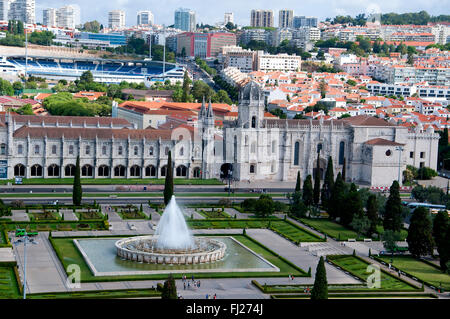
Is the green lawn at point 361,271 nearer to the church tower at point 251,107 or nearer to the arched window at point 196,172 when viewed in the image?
the arched window at point 196,172

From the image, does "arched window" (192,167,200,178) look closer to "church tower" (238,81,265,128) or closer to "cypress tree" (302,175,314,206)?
"church tower" (238,81,265,128)

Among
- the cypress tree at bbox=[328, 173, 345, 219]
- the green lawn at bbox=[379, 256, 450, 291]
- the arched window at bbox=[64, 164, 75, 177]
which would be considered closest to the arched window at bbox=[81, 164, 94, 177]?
the arched window at bbox=[64, 164, 75, 177]

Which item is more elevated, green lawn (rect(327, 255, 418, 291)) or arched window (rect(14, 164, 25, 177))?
arched window (rect(14, 164, 25, 177))

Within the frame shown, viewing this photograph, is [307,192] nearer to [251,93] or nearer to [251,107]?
[251,107]

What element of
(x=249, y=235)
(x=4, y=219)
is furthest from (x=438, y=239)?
(x=4, y=219)
